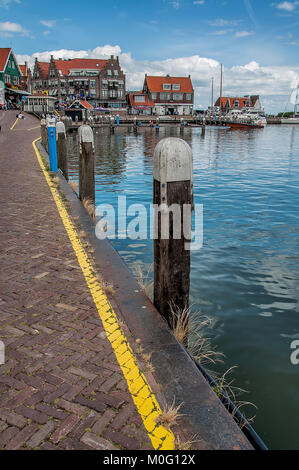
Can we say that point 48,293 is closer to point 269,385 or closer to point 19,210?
point 269,385

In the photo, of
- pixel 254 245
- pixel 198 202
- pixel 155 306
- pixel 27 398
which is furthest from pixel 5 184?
pixel 27 398

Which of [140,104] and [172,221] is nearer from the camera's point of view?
[172,221]

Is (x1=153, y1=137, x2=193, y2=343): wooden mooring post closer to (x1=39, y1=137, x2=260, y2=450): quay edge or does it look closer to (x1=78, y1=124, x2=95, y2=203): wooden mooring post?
(x1=39, y1=137, x2=260, y2=450): quay edge

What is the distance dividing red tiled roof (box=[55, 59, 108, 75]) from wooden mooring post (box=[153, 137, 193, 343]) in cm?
9064

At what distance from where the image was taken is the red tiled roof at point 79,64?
84812 mm

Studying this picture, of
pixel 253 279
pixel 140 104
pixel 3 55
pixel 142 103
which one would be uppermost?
pixel 3 55

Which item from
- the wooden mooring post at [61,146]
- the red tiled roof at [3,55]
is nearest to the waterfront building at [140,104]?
the red tiled roof at [3,55]

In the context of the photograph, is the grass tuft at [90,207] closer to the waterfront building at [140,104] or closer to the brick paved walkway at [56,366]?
the brick paved walkway at [56,366]

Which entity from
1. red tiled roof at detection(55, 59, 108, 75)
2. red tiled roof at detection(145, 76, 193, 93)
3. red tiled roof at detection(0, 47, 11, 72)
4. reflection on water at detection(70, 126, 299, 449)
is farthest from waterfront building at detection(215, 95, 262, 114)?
reflection on water at detection(70, 126, 299, 449)

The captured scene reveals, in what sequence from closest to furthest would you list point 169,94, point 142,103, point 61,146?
point 61,146 < point 142,103 < point 169,94
